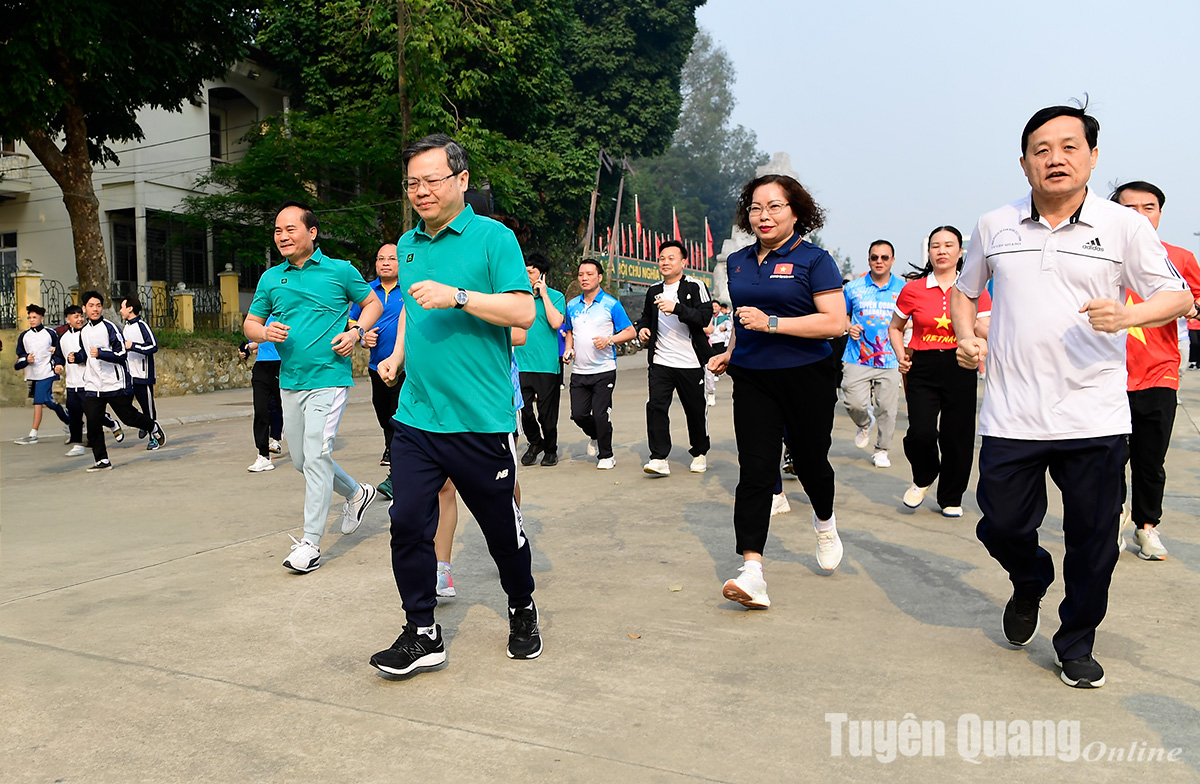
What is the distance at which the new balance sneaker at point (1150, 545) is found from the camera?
550 cm

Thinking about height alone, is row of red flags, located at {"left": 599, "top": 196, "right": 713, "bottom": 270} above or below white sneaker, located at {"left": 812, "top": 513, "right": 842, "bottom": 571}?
above

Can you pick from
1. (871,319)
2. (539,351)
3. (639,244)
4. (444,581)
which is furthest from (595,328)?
(639,244)

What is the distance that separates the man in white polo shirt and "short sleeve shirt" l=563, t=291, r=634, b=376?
5.51 meters

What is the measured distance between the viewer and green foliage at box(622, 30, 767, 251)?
9081cm

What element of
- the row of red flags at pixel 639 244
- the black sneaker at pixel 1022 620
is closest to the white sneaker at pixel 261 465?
the black sneaker at pixel 1022 620

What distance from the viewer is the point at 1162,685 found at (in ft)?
11.7

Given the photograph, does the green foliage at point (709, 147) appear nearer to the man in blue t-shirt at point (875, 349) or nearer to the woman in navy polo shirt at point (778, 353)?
the man in blue t-shirt at point (875, 349)

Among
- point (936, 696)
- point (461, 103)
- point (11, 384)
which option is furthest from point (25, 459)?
point (461, 103)

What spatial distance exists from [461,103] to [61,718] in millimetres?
27344

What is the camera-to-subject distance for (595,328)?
9.25 m

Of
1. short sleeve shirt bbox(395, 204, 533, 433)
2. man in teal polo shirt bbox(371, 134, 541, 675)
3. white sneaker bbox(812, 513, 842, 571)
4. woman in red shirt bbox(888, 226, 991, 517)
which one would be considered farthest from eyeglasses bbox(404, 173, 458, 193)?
woman in red shirt bbox(888, 226, 991, 517)

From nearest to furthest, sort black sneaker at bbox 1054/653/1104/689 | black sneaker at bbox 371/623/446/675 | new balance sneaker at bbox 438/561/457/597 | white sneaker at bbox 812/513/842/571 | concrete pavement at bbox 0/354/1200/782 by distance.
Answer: concrete pavement at bbox 0/354/1200/782
black sneaker at bbox 1054/653/1104/689
black sneaker at bbox 371/623/446/675
new balance sneaker at bbox 438/561/457/597
white sneaker at bbox 812/513/842/571

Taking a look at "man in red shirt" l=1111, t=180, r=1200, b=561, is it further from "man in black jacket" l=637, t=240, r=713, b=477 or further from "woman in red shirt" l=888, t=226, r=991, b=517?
"man in black jacket" l=637, t=240, r=713, b=477

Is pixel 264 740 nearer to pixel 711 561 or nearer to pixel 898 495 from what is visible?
pixel 711 561
